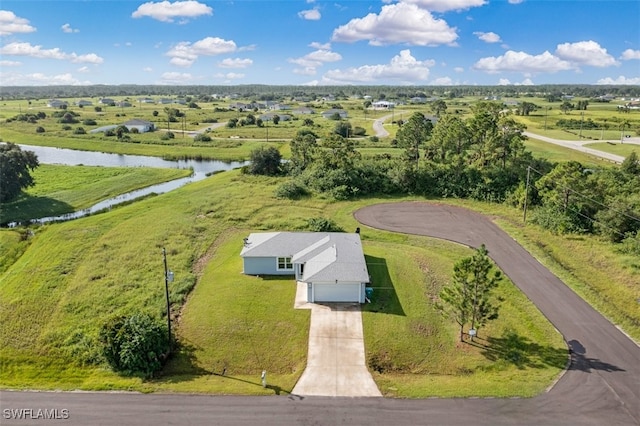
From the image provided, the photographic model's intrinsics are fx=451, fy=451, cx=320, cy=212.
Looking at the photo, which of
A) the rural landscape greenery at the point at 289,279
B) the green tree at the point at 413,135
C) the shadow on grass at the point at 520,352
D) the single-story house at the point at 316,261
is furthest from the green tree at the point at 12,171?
the shadow on grass at the point at 520,352

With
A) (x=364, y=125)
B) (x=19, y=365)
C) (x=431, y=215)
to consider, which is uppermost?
(x=364, y=125)

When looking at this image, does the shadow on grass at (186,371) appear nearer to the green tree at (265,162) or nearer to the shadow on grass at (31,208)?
the shadow on grass at (31,208)

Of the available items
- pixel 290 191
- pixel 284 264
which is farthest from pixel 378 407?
pixel 290 191

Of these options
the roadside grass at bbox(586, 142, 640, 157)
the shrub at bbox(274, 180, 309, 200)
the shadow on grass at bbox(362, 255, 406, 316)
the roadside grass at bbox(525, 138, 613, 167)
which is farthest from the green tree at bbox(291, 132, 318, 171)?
the roadside grass at bbox(586, 142, 640, 157)

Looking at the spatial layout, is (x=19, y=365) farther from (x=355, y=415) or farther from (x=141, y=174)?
(x=141, y=174)

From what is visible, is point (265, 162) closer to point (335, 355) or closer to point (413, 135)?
point (413, 135)

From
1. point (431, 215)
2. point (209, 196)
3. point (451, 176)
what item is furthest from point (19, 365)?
point (451, 176)
